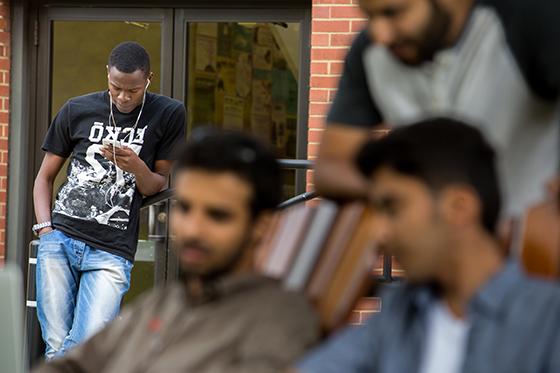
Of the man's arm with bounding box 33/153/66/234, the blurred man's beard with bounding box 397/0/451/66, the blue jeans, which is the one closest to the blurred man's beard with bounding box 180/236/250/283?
the blurred man's beard with bounding box 397/0/451/66

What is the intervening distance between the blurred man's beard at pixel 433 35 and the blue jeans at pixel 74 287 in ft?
9.93

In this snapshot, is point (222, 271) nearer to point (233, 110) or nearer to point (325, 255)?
point (325, 255)

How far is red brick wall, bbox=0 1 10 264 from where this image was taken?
6.87 meters

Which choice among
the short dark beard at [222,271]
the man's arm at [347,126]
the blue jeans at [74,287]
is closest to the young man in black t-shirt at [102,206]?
the blue jeans at [74,287]

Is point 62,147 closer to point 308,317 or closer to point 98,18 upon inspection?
point 98,18

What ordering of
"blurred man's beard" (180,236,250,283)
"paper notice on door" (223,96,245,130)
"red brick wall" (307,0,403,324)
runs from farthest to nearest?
"paper notice on door" (223,96,245,130) < "red brick wall" (307,0,403,324) < "blurred man's beard" (180,236,250,283)

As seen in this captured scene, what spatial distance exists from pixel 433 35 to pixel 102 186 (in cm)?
302

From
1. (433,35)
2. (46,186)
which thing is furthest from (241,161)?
(46,186)

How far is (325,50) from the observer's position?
6.26 meters

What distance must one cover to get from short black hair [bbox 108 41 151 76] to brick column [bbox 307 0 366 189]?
49.6 inches

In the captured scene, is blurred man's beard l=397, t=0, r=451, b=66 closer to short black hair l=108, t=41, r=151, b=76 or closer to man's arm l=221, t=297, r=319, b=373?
man's arm l=221, t=297, r=319, b=373

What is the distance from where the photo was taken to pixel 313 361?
7.44 feet

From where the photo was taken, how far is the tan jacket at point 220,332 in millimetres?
2344

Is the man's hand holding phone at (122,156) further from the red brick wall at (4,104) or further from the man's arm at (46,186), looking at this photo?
the red brick wall at (4,104)
